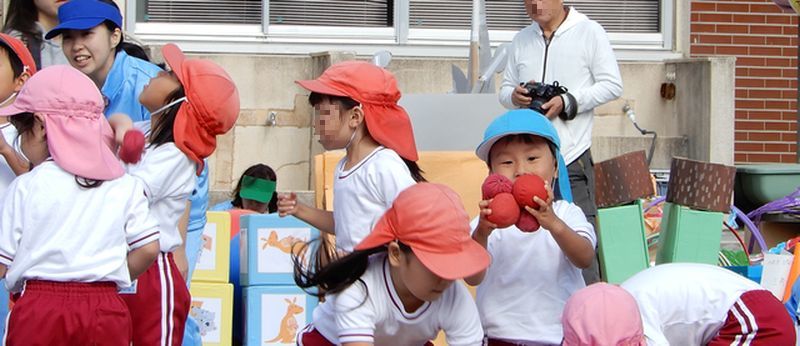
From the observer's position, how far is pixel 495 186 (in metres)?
4.38

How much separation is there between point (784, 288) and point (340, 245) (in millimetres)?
2200

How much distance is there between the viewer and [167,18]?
9.32m

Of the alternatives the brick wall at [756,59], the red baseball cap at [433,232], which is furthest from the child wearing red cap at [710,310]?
the brick wall at [756,59]

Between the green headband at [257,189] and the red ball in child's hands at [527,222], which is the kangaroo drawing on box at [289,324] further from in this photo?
the red ball in child's hands at [527,222]

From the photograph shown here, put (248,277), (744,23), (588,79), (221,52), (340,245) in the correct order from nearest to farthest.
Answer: (340,245) → (588,79) → (248,277) → (221,52) → (744,23)

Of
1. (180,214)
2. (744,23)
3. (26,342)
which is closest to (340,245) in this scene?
(180,214)

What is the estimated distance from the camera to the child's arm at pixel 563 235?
4.36 meters

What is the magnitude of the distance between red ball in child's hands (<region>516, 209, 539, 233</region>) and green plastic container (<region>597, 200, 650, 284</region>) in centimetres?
177

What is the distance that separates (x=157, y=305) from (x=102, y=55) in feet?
3.87

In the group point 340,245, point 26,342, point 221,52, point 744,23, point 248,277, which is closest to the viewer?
point 26,342

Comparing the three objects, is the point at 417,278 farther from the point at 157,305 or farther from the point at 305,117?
the point at 305,117

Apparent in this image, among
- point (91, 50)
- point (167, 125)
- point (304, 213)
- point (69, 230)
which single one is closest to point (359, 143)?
point (304, 213)

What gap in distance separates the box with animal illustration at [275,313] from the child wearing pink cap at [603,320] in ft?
9.26

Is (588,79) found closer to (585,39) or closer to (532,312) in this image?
(585,39)
